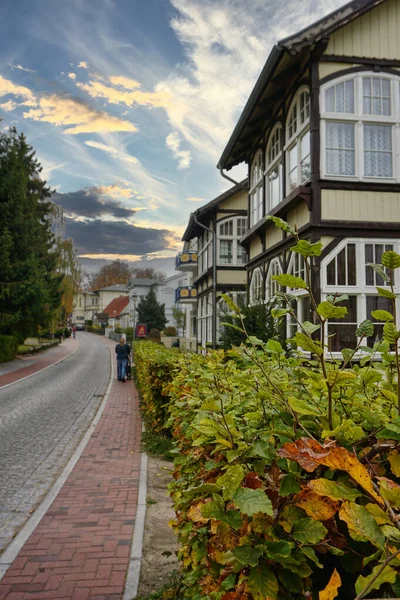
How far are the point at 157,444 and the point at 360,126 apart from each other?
853cm

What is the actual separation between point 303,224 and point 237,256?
1383 centimetres

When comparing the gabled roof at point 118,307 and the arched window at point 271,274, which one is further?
the gabled roof at point 118,307

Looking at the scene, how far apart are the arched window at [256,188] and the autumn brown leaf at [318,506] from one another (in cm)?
1504

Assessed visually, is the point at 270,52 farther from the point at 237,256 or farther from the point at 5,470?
the point at 237,256

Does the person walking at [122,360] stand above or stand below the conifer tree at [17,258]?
below

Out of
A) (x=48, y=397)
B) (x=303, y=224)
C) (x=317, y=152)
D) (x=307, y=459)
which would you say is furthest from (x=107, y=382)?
(x=307, y=459)

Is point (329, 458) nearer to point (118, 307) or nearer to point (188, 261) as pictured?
point (188, 261)

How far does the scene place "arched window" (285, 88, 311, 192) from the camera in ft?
38.3

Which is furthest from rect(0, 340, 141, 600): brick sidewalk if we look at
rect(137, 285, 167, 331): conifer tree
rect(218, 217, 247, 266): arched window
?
rect(137, 285, 167, 331): conifer tree

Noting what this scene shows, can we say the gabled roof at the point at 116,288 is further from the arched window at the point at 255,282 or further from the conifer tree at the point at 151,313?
the arched window at the point at 255,282

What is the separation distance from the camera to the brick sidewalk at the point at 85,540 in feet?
12.5

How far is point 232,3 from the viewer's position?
12.9m

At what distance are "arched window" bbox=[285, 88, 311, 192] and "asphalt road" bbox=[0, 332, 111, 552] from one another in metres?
8.13

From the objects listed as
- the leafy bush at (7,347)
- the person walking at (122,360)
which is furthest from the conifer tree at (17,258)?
the person walking at (122,360)
